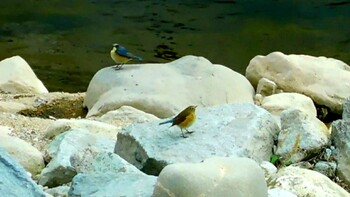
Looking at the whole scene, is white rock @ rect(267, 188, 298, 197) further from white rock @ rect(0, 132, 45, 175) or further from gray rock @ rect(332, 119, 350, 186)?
white rock @ rect(0, 132, 45, 175)

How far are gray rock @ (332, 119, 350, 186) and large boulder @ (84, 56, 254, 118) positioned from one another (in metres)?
2.82

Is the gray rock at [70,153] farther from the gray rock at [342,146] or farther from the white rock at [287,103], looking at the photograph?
the white rock at [287,103]

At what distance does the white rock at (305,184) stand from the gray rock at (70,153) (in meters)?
1.12

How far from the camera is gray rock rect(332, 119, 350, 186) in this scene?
4.89 metres

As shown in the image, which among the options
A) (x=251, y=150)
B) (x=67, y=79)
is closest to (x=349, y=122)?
(x=251, y=150)

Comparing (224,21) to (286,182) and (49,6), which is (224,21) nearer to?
(49,6)

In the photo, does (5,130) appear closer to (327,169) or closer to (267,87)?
(327,169)

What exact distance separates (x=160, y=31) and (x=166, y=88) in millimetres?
6071

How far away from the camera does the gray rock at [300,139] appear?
16.5ft

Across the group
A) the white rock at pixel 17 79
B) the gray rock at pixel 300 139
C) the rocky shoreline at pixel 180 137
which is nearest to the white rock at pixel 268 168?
the rocky shoreline at pixel 180 137

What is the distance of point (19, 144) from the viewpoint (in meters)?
5.19

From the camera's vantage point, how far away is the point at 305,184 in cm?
434

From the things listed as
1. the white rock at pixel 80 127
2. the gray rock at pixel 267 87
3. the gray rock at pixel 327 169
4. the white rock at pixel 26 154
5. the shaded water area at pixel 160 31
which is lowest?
the shaded water area at pixel 160 31

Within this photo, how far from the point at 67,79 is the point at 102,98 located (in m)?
2.98
